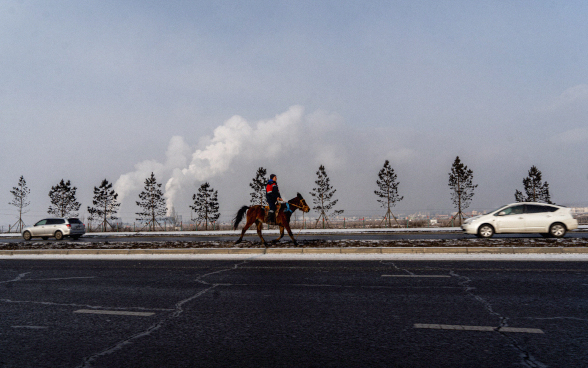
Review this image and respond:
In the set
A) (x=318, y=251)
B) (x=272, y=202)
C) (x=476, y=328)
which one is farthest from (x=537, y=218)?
(x=476, y=328)

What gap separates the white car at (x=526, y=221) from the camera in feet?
60.5

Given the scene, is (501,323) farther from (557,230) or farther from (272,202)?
(557,230)

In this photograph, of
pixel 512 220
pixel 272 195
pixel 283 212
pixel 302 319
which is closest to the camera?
pixel 302 319

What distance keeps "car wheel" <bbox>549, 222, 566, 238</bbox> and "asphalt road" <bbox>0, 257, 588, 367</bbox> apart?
36.4ft

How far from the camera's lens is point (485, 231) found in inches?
755

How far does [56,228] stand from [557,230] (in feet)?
103

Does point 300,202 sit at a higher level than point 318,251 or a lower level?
higher

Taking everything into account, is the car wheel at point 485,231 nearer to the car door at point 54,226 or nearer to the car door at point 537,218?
the car door at point 537,218

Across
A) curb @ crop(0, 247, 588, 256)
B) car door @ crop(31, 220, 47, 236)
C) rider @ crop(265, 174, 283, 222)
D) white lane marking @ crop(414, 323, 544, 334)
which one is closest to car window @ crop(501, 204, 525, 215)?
curb @ crop(0, 247, 588, 256)

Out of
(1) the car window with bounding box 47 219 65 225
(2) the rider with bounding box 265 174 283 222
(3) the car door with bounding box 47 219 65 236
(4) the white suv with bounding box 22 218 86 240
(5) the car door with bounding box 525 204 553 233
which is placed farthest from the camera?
(1) the car window with bounding box 47 219 65 225

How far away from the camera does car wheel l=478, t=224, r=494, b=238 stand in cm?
1911

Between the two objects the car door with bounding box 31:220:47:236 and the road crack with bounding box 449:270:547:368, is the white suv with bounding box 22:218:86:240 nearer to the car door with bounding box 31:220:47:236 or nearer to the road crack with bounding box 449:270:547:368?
the car door with bounding box 31:220:47:236

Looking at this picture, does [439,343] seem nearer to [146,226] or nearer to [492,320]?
[492,320]

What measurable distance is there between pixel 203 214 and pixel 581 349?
4927 cm
